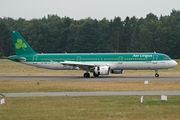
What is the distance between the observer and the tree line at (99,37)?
123188 mm

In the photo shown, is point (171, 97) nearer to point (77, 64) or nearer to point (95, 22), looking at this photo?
point (77, 64)

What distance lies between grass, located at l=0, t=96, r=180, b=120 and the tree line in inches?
3803

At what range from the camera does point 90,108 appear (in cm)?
2122

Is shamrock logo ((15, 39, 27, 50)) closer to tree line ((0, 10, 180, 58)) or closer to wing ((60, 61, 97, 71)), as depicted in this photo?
wing ((60, 61, 97, 71))

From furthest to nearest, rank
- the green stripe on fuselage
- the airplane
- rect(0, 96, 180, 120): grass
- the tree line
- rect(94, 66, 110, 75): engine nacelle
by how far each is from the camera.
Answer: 1. the tree line
2. the green stripe on fuselage
3. the airplane
4. rect(94, 66, 110, 75): engine nacelle
5. rect(0, 96, 180, 120): grass

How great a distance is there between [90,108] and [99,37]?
4246 inches

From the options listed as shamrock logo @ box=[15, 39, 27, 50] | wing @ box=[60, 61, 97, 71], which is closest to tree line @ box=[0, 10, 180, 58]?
shamrock logo @ box=[15, 39, 27, 50]

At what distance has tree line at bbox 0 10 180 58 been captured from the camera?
123188 millimetres

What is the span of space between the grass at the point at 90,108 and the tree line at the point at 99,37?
317 ft

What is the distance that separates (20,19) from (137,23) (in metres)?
50.3

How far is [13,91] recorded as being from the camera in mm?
31625

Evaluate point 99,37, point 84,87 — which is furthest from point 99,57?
point 99,37

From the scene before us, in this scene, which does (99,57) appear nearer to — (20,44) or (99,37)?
(20,44)

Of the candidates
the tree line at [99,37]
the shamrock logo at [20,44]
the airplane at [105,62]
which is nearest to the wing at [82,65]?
the airplane at [105,62]
